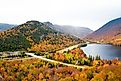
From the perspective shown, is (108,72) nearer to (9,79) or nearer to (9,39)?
(9,79)

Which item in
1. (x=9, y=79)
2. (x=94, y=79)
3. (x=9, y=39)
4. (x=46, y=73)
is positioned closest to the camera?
(x=94, y=79)

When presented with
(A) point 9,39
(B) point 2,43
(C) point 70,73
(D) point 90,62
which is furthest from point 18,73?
(A) point 9,39

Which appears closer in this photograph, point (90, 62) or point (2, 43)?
point (90, 62)

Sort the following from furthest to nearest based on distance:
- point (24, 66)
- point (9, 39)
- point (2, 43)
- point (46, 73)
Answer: point (9, 39) < point (2, 43) < point (24, 66) < point (46, 73)

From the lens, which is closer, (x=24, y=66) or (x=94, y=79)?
(x=94, y=79)

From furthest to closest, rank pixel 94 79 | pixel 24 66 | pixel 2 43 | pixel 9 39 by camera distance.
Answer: pixel 9 39
pixel 2 43
pixel 24 66
pixel 94 79

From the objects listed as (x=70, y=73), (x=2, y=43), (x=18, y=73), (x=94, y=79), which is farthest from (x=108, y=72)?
(x=2, y=43)

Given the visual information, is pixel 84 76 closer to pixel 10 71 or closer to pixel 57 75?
pixel 57 75

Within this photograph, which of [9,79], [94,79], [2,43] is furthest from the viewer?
[2,43]
